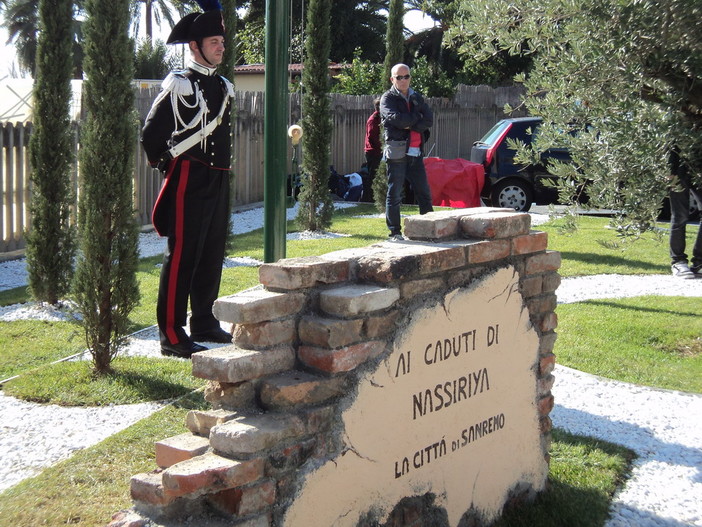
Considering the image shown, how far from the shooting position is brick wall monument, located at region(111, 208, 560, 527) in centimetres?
289

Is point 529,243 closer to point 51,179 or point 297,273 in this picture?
point 297,273

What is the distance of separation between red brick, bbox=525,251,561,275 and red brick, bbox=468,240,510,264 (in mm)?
215

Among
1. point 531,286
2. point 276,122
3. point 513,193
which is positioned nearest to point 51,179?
point 276,122

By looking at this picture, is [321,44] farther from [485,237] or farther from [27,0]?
[27,0]

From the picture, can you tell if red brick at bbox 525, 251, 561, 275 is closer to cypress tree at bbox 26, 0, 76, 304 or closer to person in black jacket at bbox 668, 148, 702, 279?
cypress tree at bbox 26, 0, 76, 304

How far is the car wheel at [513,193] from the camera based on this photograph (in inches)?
611

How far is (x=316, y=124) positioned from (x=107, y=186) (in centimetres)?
729

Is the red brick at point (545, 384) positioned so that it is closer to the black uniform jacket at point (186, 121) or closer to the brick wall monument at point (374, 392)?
the brick wall monument at point (374, 392)

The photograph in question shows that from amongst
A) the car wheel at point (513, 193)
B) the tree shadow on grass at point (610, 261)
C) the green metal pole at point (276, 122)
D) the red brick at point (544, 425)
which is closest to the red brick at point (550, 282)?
the red brick at point (544, 425)

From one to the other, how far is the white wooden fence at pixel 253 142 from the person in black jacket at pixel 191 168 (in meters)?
0.24

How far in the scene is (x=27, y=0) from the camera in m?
51.8

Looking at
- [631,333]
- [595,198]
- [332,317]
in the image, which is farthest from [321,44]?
[332,317]

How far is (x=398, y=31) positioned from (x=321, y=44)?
2.71 m

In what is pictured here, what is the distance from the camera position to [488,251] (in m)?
3.83
